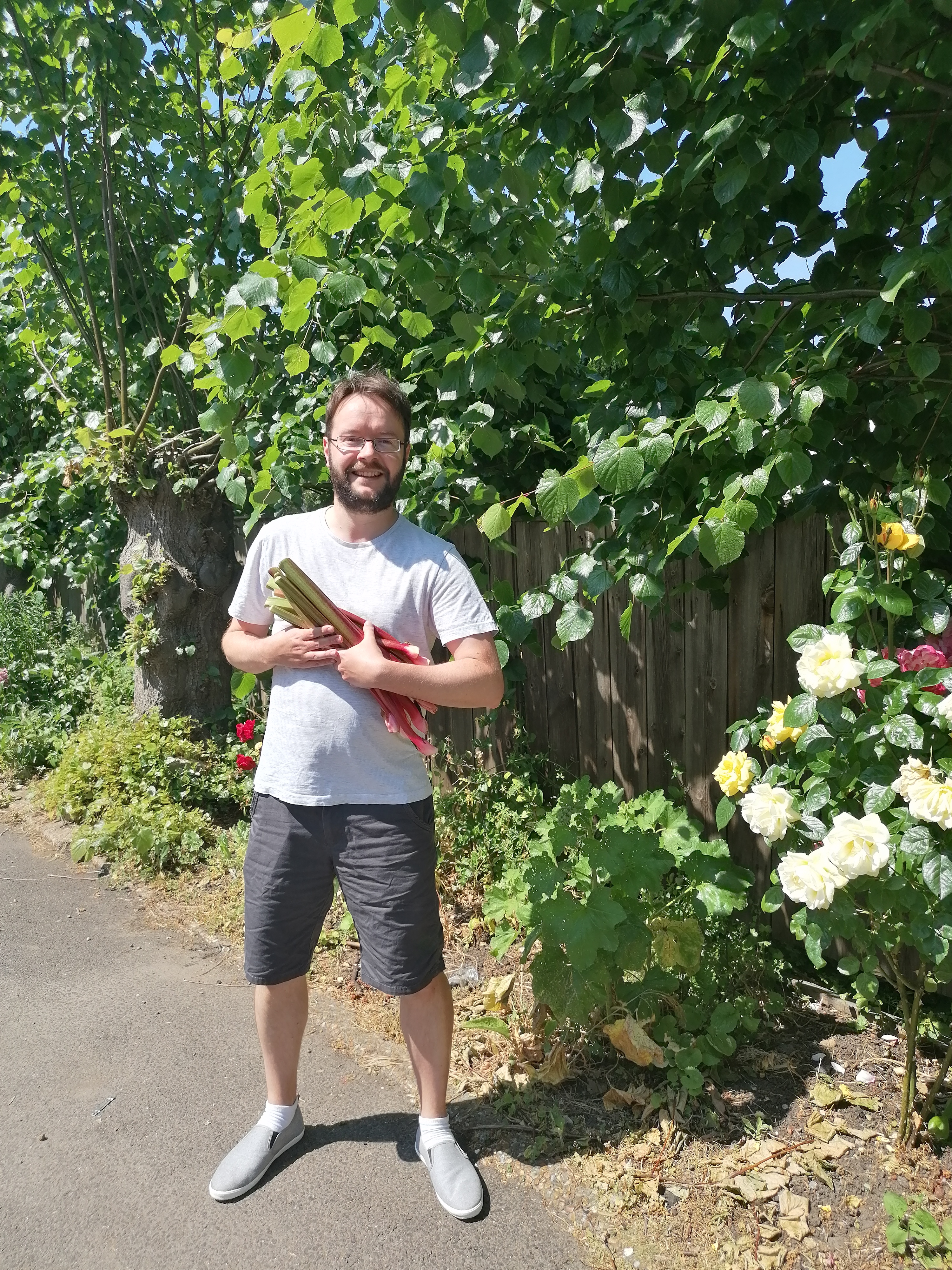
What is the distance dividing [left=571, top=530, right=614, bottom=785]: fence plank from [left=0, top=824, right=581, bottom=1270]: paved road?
58.6 inches

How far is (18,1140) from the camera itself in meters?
2.62

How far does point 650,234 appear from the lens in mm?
2322

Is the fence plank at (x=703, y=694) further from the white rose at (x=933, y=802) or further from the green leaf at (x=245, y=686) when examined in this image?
the green leaf at (x=245, y=686)

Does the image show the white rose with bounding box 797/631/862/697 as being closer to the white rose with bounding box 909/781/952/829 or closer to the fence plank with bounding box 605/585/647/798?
the white rose with bounding box 909/781/952/829

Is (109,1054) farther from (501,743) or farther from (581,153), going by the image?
(581,153)

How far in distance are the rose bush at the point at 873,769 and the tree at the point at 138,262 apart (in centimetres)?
284

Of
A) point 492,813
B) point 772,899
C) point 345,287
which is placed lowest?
point 492,813

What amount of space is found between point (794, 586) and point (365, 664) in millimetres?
1570

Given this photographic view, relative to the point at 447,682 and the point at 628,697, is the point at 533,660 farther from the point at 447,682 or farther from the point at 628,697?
the point at 447,682

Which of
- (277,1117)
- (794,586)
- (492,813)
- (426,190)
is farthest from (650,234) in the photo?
(277,1117)

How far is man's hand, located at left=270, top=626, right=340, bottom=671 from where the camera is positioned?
2211mm

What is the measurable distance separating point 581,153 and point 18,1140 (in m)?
3.14

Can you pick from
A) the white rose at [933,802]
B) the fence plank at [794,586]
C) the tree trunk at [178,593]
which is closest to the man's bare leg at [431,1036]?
the white rose at [933,802]

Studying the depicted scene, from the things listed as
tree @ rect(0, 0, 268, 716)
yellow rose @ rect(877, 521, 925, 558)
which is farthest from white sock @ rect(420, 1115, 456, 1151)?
tree @ rect(0, 0, 268, 716)
